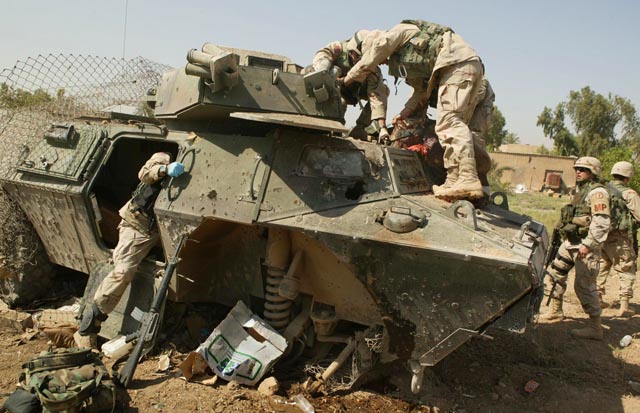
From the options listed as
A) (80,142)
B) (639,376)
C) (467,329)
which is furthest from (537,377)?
(80,142)

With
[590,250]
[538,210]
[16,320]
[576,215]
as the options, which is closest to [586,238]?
[590,250]

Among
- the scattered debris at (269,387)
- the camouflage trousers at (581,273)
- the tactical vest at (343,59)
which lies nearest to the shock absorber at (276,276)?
the scattered debris at (269,387)

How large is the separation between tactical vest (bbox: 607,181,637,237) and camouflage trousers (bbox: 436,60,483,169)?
295 centimetres

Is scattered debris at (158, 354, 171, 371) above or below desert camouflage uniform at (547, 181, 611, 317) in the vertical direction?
below

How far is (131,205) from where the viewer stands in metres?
5.38

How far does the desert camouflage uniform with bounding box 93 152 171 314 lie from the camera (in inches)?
205

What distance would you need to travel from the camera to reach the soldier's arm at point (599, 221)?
A: 6270 mm

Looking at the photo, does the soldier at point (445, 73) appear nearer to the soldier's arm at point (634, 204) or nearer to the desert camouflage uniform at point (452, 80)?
the desert camouflage uniform at point (452, 80)

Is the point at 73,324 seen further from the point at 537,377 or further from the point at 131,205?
the point at 537,377

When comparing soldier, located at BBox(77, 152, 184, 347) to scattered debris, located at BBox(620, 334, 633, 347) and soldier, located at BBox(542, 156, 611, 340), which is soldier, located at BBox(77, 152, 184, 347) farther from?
scattered debris, located at BBox(620, 334, 633, 347)

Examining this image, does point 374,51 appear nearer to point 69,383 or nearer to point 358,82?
point 358,82

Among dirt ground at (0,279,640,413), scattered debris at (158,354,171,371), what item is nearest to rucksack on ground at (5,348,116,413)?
dirt ground at (0,279,640,413)

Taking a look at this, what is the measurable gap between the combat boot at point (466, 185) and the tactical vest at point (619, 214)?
3206 mm

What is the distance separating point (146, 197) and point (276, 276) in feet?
4.91
